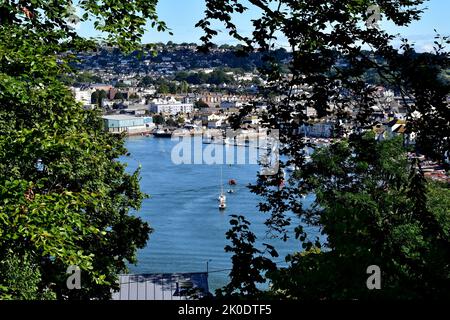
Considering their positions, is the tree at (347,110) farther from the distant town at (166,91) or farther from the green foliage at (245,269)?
the distant town at (166,91)

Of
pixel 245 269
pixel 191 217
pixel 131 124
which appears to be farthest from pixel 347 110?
pixel 131 124

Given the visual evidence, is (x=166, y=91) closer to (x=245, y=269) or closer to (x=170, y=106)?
(x=170, y=106)

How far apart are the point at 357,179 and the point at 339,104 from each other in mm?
9861

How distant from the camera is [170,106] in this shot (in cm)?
9131

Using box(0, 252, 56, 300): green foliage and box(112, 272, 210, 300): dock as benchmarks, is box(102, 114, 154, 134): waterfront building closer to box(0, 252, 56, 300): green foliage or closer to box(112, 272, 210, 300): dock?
box(112, 272, 210, 300): dock

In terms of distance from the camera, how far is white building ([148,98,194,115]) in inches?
3568

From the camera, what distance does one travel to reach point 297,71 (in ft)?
10.4

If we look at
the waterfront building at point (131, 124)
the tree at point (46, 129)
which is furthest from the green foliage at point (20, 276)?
the waterfront building at point (131, 124)

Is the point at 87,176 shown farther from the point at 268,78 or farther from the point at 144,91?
the point at 144,91

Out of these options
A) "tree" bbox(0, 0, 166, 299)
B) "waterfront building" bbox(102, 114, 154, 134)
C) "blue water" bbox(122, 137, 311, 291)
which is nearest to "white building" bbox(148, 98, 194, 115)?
"waterfront building" bbox(102, 114, 154, 134)

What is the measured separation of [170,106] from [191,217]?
220 ft

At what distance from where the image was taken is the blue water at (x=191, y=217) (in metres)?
19.0

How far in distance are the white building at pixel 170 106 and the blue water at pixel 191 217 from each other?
1936 inches

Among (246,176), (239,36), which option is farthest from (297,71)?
(246,176)
